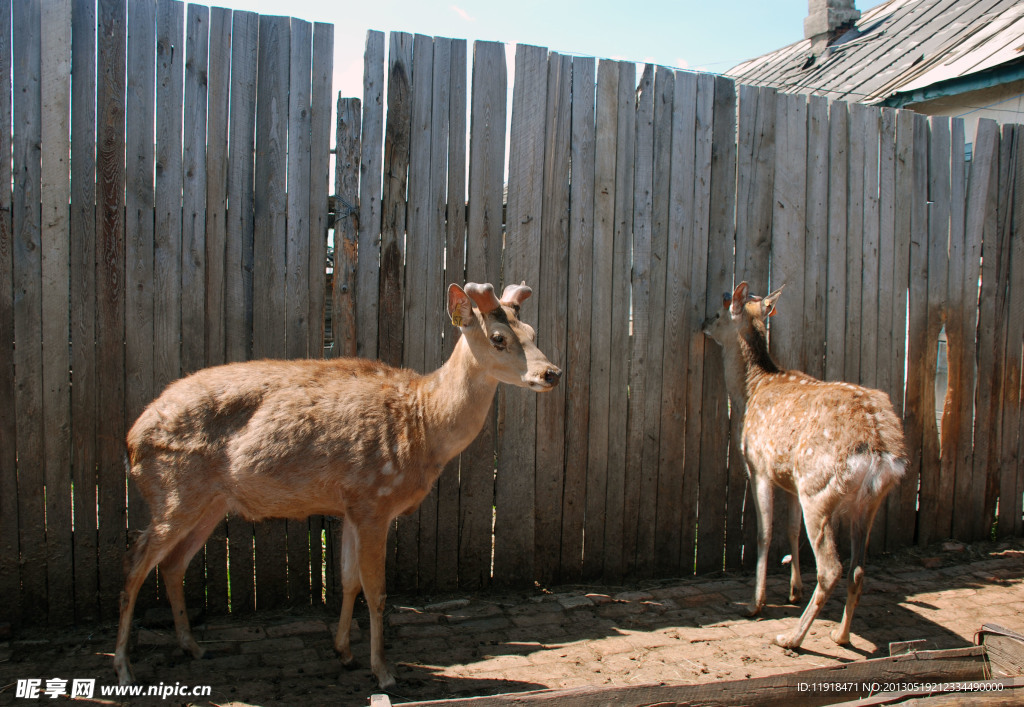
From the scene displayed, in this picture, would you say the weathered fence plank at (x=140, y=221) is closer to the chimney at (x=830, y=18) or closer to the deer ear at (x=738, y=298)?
the deer ear at (x=738, y=298)

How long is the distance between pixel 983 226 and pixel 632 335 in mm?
3613

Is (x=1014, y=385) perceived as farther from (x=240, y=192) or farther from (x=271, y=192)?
(x=240, y=192)

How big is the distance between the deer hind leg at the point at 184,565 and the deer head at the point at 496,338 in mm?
1779

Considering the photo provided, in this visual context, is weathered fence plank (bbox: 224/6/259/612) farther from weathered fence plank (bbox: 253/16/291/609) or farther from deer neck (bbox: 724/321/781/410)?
deer neck (bbox: 724/321/781/410)

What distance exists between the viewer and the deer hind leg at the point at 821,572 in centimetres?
466

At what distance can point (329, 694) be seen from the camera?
13.3ft

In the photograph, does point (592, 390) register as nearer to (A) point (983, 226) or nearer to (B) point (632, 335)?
(B) point (632, 335)

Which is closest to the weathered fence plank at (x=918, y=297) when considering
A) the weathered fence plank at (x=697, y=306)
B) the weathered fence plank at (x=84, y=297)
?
the weathered fence plank at (x=697, y=306)

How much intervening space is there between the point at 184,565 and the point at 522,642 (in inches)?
83.9

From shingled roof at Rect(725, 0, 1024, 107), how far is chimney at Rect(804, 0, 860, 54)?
0.18 metres

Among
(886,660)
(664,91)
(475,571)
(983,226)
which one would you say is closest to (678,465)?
(475,571)

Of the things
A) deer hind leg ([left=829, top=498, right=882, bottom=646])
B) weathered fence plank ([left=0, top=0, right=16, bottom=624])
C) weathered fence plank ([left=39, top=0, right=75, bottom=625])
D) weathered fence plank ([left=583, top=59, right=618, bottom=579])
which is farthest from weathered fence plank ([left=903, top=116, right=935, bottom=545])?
weathered fence plank ([left=0, top=0, right=16, bottom=624])

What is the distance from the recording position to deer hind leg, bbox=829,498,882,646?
476 centimetres

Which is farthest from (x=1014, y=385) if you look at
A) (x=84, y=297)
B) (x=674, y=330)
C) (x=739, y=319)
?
(x=84, y=297)
